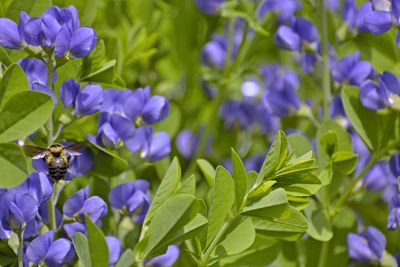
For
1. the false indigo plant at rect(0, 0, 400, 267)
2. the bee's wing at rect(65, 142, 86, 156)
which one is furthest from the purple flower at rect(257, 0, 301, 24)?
the bee's wing at rect(65, 142, 86, 156)

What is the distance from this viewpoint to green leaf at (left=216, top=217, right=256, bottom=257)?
884 millimetres

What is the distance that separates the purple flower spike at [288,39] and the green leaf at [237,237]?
422 millimetres

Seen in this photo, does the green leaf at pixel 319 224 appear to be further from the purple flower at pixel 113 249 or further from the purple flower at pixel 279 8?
the purple flower at pixel 279 8

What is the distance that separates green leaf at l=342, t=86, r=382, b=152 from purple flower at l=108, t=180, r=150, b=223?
314 millimetres

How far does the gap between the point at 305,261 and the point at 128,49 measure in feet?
1.56

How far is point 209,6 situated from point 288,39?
1.01 feet

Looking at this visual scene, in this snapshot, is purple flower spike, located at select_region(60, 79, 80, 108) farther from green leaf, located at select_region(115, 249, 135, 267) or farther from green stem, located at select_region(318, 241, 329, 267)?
green stem, located at select_region(318, 241, 329, 267)

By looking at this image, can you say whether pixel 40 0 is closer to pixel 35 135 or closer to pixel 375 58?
pixel 35 135

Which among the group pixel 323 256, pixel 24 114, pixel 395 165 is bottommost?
pixel 323 256

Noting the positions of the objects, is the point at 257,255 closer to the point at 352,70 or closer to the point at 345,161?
the point at 345,161

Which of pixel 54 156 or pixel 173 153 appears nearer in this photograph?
pixel 54 156

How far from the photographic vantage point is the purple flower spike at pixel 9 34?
876 mm

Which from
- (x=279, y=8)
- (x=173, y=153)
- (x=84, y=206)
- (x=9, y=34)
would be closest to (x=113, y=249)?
(x=84, y=206)

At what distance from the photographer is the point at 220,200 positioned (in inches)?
34.1
